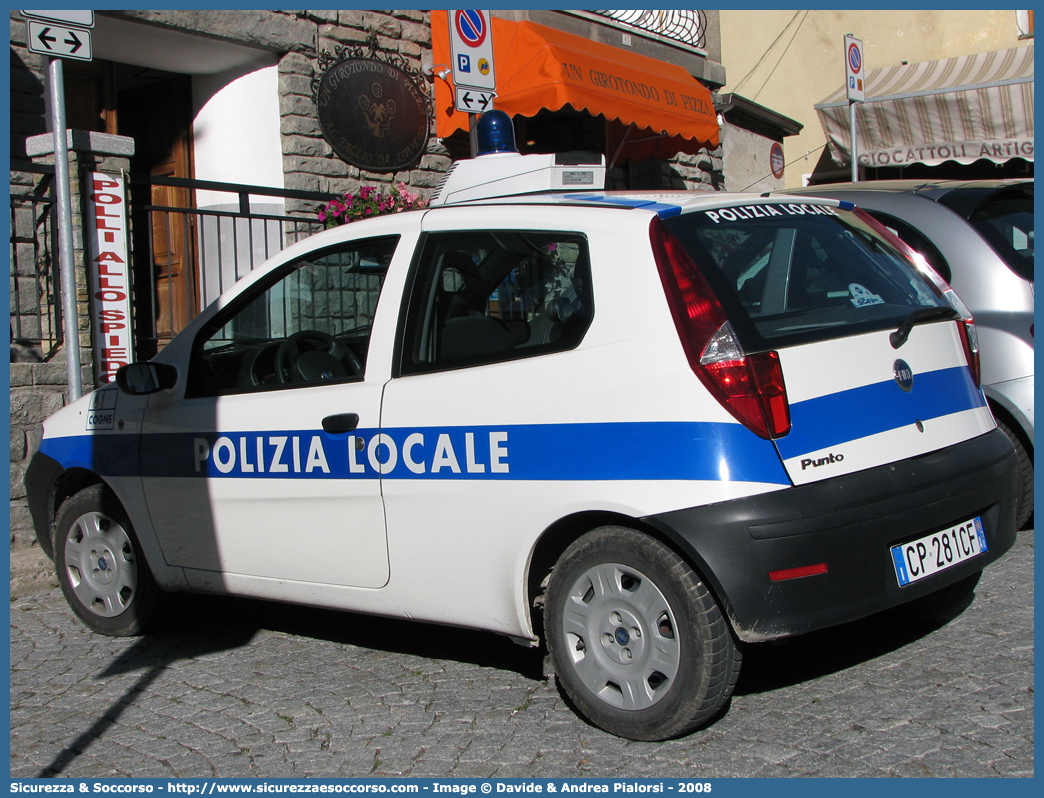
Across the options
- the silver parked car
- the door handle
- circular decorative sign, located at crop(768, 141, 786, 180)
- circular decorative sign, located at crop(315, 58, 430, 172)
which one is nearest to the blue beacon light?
the silver parked car

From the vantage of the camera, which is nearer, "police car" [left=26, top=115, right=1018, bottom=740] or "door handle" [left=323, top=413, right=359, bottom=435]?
"police car" [left=26, top=115, right=1018, bottom=740]

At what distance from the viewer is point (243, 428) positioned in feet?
13.8

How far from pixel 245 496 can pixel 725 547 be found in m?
2.05

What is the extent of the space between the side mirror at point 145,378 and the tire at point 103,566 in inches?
25.1

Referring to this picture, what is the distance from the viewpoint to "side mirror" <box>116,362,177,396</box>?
4445mm

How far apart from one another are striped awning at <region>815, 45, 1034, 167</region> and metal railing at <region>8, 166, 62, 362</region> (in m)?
11.3

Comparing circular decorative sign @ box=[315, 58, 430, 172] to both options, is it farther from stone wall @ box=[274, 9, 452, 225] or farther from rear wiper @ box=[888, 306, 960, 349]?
rear wiper @ box=[888, 306, 960, 349]

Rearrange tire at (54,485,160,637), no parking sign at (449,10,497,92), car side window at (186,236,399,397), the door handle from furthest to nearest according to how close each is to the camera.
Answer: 1. no parking sign at (449,10,497,92)
2. tire at (54,485,160,637)
3. car side window at (186,236,399,397)
4. the door handle

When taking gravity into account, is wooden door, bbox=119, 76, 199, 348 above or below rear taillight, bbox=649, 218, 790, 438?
above

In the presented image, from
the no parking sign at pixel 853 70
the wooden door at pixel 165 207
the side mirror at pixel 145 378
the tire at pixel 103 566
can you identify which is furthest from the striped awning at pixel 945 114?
the tire at pixel 103 566

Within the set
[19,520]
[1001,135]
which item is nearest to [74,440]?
[19,520]

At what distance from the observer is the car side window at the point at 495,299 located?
3443 millimetres

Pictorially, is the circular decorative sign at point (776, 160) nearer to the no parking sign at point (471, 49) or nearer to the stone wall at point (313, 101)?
the stone wall at point (313, 101)

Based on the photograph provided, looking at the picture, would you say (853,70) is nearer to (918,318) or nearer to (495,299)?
(918,318)
